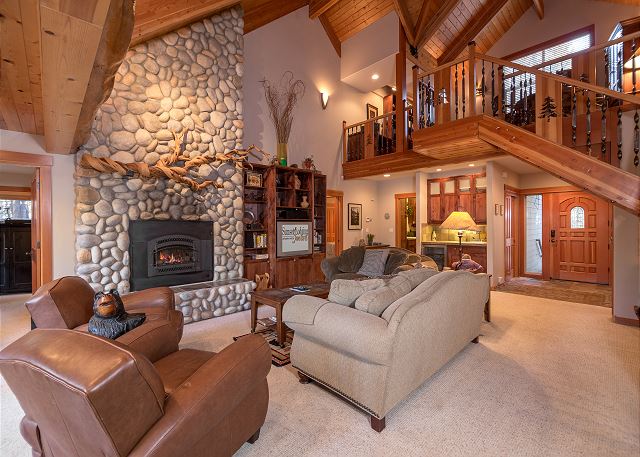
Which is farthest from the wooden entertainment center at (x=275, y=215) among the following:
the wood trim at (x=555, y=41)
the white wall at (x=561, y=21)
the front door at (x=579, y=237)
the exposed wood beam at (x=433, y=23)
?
the white wall at (x=561, y=21)

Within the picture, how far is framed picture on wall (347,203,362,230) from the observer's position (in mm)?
7800

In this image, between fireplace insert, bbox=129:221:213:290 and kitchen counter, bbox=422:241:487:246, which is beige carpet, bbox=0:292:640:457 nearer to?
fireplace insert, bbox=129:221:213:290

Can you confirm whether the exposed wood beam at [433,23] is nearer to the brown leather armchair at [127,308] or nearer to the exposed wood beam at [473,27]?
the exposed wood beam at [473,27]

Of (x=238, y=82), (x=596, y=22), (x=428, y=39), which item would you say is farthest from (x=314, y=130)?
(x=596, y=22)

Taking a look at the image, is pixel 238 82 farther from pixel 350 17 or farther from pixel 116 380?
pixel 116 380

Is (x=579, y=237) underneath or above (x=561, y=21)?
underneath

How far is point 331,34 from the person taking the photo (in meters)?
7.47

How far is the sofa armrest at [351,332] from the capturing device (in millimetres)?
1849

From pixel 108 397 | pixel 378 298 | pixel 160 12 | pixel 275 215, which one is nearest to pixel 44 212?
pixel 160 12

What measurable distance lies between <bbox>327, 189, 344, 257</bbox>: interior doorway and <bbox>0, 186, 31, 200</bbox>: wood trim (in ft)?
19.7

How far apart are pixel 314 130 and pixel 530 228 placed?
558 cm

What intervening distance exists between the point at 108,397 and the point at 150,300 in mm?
2090

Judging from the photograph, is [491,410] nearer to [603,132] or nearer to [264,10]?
[603,132]

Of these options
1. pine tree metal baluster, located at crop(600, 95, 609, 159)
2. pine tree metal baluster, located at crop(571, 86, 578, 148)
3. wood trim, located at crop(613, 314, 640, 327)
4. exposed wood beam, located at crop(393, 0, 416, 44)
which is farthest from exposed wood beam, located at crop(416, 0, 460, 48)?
wood trim, located at crop(613, 314, 640, 327)
